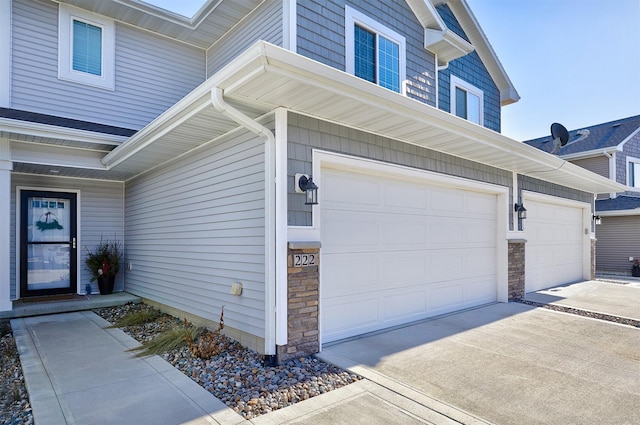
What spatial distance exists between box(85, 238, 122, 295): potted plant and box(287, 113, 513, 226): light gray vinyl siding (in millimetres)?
5919

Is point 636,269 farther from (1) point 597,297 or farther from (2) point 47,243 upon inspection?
(2) point 47,243

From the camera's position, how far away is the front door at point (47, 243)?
7.68m

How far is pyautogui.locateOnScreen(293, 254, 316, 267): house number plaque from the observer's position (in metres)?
4.37

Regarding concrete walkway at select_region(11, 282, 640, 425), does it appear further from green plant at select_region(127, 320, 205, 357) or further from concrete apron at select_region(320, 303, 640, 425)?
green plant at select_region(127, 320, 205, 357)

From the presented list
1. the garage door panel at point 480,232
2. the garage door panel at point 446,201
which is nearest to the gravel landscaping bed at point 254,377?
the garage door panel at point 446,201

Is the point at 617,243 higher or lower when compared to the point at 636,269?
higher

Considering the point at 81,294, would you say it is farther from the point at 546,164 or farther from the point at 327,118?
the point at 546,164

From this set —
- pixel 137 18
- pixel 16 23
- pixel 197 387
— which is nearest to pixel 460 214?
pixel 197 387

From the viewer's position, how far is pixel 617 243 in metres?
14.7

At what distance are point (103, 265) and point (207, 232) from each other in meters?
3.95

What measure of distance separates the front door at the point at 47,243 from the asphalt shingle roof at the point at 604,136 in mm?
16627

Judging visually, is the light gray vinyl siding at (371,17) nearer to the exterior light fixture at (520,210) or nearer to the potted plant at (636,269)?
the exterior light fixture at (520,210)

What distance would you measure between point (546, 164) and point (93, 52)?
375 inches

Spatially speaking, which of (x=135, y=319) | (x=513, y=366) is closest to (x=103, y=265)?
(x=135, y=319)
